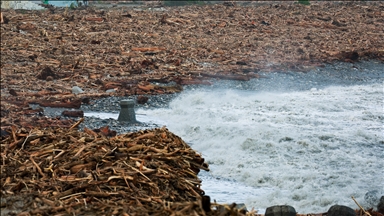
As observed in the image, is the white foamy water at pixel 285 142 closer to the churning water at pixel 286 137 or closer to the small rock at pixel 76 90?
the churning water at pixel 286 137

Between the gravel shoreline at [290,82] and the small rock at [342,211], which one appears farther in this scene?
the gravel shoreline at [290,82]

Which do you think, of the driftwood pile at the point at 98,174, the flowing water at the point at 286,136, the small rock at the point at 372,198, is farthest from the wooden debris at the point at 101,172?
the small rock at the point at 372,198

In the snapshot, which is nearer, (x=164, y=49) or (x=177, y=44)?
(x=164, y=49)

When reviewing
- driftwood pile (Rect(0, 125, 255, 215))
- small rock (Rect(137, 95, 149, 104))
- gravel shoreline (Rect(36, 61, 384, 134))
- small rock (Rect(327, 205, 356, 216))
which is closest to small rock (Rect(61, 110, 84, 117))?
gravel shoreline (Rect(36, 61, 384, 134))

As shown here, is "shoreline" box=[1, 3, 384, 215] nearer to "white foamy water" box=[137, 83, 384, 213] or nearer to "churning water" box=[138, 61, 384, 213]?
"churning water" box=[138, 61, 384, 213]

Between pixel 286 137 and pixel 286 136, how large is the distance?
0.04 meters

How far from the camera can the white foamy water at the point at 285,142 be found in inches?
280


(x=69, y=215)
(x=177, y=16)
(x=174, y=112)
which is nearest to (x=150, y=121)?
(x=174, y=112)

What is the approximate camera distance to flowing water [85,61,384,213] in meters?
7.14

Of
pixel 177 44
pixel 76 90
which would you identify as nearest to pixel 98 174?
pixel 76 90

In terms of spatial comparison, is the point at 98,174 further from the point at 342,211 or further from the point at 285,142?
the point at 285,142

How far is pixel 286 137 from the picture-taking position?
29.1 ft

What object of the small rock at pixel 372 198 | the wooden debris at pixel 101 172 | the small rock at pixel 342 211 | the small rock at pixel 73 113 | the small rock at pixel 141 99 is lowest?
the small rock at pixel 141 99

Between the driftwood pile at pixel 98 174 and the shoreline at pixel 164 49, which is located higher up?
the driftwood pile at pixel 98 174
